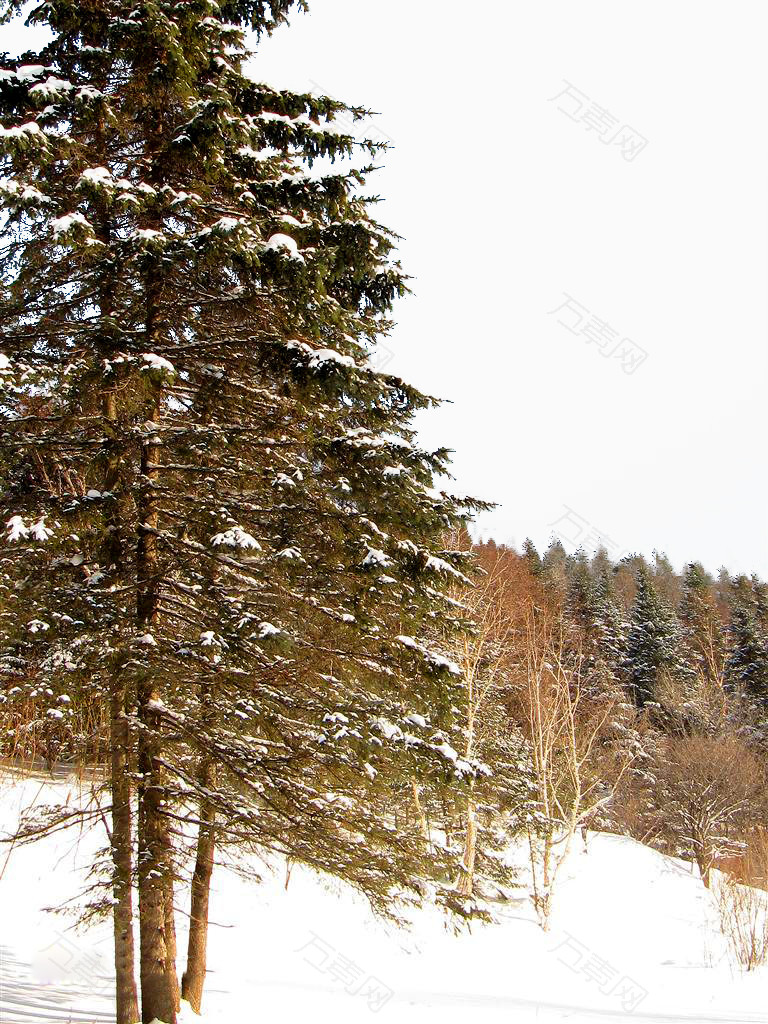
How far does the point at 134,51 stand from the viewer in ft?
17.9

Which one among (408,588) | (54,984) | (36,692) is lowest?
(54,984)

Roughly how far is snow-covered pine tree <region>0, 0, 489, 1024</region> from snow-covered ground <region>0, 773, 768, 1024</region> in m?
2.24

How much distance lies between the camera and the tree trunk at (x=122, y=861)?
503 centimetres

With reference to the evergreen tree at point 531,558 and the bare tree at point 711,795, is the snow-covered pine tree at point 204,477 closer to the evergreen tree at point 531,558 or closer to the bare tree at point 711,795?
the bare tree at point 711,795

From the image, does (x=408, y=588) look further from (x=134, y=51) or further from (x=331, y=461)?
(x=134, y=51)

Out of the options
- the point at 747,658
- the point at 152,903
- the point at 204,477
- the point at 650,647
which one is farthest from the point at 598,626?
the point at 152,903

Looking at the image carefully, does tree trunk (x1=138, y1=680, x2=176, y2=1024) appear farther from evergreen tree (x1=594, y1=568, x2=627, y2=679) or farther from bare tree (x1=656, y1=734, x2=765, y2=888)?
evergreen tree (x1=594, y1=568, x2=627, y2=679)

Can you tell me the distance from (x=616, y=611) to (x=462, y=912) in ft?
141

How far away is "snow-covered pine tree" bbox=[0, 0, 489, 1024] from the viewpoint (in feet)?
16.8

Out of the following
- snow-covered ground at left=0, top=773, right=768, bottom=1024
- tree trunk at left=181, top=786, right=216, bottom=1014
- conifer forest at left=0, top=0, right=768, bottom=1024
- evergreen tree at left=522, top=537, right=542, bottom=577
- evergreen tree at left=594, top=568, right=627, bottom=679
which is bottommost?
snow-covered ground at left=0, top=773, right=768, bottom=1024

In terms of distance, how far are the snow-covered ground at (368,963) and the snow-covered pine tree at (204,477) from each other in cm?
224

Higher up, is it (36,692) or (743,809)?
(36,692)

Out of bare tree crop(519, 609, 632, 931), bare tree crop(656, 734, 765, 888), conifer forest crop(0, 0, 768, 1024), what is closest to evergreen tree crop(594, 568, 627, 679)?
bare tree crop(656, 734, 765, 888)

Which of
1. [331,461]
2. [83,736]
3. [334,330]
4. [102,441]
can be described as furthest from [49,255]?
[83,736]
